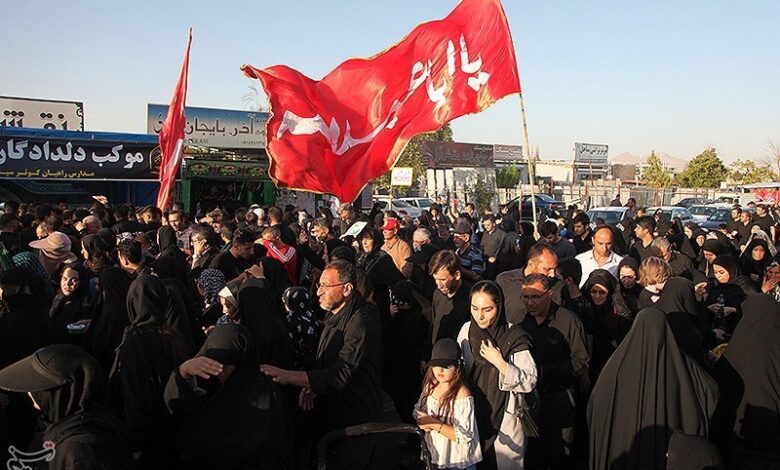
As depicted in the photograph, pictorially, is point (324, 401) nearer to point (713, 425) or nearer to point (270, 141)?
point (713, 425)

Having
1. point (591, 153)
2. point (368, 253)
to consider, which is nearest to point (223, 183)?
point (368, 253)

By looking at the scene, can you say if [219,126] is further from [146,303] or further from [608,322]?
[146,303]

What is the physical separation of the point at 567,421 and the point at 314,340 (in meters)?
1.65

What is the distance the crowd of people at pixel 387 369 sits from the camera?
2.88 m

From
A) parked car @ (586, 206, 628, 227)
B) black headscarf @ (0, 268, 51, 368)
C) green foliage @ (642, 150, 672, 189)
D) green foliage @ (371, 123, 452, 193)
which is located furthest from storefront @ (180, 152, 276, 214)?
green foliage @ (642, 150, 672, 189)

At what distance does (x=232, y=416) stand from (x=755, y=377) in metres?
2.98

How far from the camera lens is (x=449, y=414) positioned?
10.8 feet

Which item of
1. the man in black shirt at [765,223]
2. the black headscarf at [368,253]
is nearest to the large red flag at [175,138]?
the black headscarf at [368,253]

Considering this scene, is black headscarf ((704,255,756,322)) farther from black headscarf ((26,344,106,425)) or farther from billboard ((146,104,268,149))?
billboard ((146,104,268,149))

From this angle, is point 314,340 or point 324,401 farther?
point 314,340

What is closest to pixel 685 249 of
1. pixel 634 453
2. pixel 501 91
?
pixel 501 91

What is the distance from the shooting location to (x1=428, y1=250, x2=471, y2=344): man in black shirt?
470 centimetres

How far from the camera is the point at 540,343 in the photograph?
4.04 metres

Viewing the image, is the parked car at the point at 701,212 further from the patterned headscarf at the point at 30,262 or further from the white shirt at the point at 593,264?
the patterned headscarf at the point at 30,262
